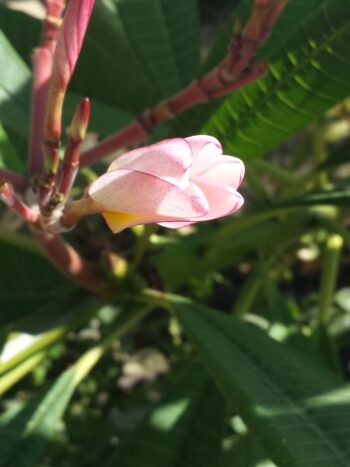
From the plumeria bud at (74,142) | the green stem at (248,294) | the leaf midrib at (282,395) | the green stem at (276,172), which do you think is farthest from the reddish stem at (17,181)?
the green stem at (276,172)

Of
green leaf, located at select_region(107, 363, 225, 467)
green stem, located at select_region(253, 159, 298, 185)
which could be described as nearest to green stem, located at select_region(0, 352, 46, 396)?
green leaf, located at select_region(107, 363, 225, 467)

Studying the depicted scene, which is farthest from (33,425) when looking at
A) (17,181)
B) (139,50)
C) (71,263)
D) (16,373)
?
(139,50)

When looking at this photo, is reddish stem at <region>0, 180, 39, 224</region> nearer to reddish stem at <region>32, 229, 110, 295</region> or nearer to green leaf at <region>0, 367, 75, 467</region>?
reddish stem at <region>32, 229, 110, 295</region>

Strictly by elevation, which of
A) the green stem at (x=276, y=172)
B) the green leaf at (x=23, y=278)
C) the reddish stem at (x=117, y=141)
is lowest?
the green stem at (x=276, y=172)

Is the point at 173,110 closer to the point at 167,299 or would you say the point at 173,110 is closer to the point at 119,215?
the point at 119,215

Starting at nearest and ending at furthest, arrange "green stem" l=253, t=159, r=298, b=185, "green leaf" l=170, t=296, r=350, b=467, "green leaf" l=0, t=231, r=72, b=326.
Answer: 1. "green leaf" l=170, t=296, r=350, b=467
2. "green leaf" l=0, t=231, r=72, b=326
3. "green stem" l=253, t=159, r=298, b=185

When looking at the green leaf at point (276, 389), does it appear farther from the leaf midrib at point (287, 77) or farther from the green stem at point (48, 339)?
the leaf midrib at point (287, 77)
